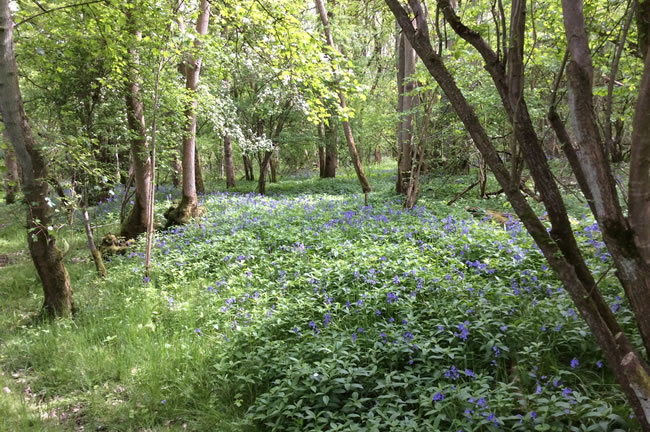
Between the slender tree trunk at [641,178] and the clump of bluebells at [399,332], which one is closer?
the slender tree trunk at [641,178]

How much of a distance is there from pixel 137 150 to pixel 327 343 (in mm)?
6344

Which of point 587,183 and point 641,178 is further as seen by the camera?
point 587,183

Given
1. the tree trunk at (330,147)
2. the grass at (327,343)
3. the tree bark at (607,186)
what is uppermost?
the tree trunk at (330,147)

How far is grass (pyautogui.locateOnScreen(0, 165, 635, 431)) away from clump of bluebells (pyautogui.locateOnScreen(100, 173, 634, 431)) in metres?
0.02

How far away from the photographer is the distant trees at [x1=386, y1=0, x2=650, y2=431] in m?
1.73

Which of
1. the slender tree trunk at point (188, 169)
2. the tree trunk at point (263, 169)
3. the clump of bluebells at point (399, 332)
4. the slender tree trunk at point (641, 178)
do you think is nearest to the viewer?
the slender tree trunk at point (641, 178)

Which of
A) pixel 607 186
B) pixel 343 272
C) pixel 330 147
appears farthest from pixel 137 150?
pixel 330 147

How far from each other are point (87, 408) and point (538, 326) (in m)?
3.95

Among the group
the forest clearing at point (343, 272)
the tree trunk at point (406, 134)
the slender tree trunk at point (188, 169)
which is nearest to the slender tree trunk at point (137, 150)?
the forest clearing at point (343, 272)

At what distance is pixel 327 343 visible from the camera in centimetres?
330

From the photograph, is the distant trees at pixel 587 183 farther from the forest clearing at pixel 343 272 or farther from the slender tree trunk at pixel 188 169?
the slender tree trunk at pixel 188 169

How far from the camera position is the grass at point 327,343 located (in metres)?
2.60

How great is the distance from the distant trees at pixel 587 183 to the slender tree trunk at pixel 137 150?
602cm

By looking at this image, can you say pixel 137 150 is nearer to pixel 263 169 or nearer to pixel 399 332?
pixel 263 169
